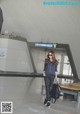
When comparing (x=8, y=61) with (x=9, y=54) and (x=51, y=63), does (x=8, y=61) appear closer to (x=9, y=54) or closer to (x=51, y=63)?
(x=9, y=54)

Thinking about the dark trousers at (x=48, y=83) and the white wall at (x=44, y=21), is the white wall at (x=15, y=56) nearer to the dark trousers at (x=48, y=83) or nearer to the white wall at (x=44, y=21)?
the white wall at (x=44, y=21)

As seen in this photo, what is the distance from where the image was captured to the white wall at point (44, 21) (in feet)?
55.5

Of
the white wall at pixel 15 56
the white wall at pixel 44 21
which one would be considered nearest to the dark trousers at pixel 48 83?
the white wall at pixel 44 21

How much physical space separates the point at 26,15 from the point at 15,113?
527 inches

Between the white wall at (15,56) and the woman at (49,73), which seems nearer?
the woman at (49,73)

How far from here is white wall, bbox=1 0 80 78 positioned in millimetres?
16906

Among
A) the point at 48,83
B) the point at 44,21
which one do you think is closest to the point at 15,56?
the point at 44,21

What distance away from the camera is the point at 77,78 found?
1582 cm

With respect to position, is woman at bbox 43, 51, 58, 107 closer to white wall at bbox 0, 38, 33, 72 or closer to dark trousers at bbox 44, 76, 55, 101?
dark trousers at bbox 44, 76, 55, 101

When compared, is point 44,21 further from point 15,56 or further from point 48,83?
point 48,83

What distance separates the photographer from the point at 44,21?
17.7 meters

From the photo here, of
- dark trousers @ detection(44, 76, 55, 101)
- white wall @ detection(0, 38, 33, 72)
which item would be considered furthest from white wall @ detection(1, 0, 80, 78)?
dark trousers @ detection(44, 76, 55, 101)

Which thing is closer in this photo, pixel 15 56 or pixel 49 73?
pixel 49 73

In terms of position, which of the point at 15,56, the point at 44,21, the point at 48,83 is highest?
the point at 44,21
